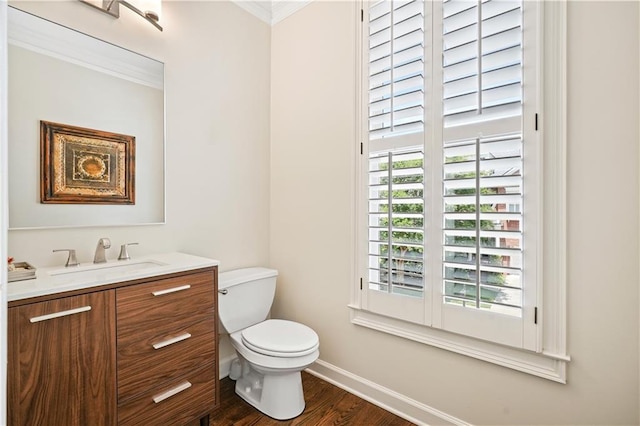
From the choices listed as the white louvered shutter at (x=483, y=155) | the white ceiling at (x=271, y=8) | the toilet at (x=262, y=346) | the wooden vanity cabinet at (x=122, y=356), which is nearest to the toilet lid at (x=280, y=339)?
the toilet at (x=262, y=346)

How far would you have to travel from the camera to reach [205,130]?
80.4 inches

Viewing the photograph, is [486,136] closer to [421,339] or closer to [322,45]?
[421,339]

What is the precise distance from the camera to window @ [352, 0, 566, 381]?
1.37 metres

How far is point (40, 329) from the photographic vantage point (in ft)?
3.58

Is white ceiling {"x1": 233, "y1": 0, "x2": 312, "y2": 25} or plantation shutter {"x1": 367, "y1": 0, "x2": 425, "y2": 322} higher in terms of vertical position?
white ceiling {"x1": 233, "y1": 0, "x2": 312, "y2": 25}

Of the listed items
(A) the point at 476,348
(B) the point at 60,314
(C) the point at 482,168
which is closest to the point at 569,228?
(C) the point at 482,168

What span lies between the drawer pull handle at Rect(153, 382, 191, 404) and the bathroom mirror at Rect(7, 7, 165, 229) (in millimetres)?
865

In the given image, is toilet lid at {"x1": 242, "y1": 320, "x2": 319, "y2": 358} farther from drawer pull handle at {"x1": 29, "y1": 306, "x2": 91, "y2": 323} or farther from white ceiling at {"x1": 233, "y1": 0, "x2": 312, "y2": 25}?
white ceiling at {"x1": 233, "y1": 0, "x2": 312, "y2": 25}

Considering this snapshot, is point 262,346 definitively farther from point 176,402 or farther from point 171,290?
point 171,290

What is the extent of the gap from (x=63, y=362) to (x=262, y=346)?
0.83 meters

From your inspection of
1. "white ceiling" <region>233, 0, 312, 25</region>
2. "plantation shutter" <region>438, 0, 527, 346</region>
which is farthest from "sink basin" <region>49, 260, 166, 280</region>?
"white ceiling" <region>233, 0, 312, 25</region>

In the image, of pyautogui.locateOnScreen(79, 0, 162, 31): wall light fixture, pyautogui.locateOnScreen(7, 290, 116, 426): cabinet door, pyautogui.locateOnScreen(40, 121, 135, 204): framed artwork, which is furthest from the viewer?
pyautogui.locateOnScreen(79, 0, 162, 31): wall light fixture

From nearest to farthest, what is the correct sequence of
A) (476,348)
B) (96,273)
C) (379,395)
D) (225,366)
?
1. (96,273)
2. (476,348)
3. (379,395)
4. (225,366)

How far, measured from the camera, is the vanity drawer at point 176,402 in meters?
1.33
